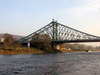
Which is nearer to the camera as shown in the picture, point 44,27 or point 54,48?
point 54,48

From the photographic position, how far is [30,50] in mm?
90438

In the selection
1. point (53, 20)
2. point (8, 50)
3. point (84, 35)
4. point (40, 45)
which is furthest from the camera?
point (53, 20)

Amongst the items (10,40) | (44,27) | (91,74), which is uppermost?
(44,27)

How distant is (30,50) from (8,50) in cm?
1259

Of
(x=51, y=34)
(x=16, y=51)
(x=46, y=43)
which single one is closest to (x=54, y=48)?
(x=46, y=43)

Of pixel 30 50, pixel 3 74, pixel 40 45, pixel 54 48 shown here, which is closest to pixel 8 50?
pixel 30 50

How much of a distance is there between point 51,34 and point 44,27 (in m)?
5.83

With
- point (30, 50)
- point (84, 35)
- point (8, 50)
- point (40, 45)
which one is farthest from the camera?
point (84, 35)

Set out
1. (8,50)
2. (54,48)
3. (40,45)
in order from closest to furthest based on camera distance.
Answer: (8,50)
(40,45)
(54,48)

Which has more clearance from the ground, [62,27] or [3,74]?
[62,27]

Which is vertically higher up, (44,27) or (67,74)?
(44,27)

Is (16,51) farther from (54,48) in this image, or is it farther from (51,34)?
(51,34)

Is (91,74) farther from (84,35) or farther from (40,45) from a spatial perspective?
(84,35)

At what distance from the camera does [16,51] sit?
8206cm
